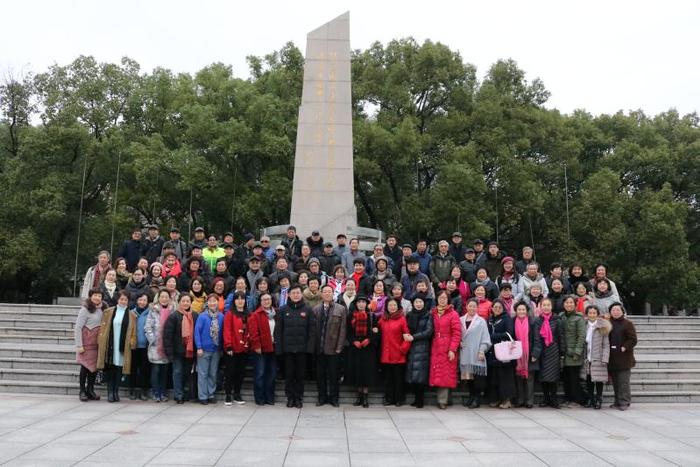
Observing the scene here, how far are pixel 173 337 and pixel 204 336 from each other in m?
0.42

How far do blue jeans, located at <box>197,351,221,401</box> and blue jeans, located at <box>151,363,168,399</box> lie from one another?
1.57ft

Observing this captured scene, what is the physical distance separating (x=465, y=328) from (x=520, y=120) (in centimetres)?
1646

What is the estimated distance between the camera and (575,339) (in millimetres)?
8008

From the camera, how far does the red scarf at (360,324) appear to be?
7695 millimetres

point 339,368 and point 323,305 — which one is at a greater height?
point 323,305

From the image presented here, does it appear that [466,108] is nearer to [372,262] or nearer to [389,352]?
[372,262]

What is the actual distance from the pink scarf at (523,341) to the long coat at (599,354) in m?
0.87

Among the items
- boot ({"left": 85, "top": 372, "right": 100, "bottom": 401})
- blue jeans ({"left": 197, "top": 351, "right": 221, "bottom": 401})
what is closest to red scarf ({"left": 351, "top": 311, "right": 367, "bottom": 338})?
blue jeans ({"left": 197, "top": 351, "right": 221, "bottom": 401})

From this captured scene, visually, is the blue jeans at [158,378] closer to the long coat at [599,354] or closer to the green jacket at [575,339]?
the green jacket at [575,339]

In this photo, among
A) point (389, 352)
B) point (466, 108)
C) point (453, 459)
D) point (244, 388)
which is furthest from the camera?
point (466, 108)

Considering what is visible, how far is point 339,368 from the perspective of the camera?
26.9ft

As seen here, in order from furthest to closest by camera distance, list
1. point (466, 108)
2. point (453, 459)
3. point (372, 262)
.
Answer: point (466, 108)
point (372, 262)
point (453, 459)

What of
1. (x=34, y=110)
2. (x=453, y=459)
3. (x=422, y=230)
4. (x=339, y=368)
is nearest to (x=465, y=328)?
(x=339, y=368)

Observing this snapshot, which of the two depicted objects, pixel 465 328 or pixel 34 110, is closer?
pixel 465 328
